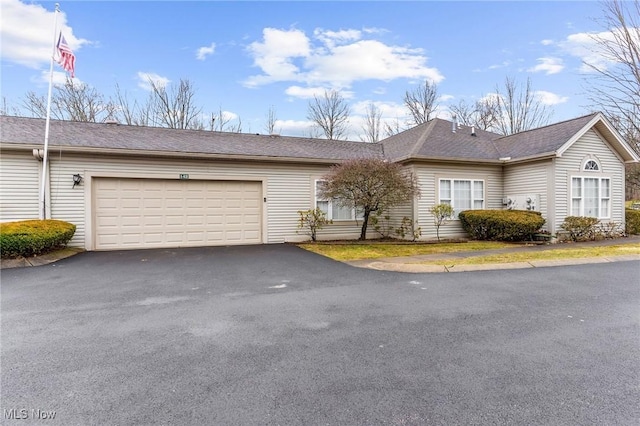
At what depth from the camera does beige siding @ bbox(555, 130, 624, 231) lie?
1241 cm

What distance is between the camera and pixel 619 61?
49.4 feet

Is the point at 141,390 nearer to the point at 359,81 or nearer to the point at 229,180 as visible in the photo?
the point at 229,180

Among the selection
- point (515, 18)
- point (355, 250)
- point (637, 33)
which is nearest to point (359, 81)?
point (515, 18)

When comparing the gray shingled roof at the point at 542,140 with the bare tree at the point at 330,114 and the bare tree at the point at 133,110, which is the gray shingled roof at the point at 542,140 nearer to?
the bare tree at the point at 330,114

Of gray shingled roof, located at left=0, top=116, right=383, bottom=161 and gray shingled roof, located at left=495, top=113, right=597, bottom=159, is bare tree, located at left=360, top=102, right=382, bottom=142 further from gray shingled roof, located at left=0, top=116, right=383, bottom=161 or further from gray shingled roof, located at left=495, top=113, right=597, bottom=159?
gray shingled roof, located at left=495, top=113, right=597, bottom=159

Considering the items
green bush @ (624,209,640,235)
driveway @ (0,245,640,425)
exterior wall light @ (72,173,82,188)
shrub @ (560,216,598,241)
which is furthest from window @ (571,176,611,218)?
exterior wall light @ (72,173,82,188)

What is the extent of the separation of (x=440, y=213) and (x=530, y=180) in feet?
12.9

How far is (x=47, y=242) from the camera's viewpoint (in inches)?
331

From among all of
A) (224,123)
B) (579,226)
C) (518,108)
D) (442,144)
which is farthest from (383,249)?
(518,108)

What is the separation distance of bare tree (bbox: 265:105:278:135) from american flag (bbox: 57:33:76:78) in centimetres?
1839

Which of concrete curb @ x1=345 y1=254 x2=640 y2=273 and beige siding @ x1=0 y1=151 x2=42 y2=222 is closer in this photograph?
concrete curb @ x1=345 y1=254 x2=640 y2=273

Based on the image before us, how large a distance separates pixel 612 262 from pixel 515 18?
1009 cm

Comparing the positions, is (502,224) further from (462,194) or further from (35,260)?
(35,260)

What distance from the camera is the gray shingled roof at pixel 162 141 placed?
1059 centimetres
